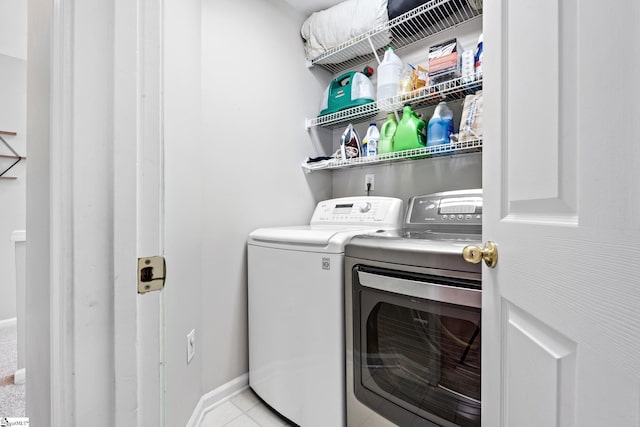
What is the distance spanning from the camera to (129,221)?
1.62 feet

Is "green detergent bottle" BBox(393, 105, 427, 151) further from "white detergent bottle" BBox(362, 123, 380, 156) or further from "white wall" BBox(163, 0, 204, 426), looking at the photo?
"white wall" BBox(163, 0, 204, 426)

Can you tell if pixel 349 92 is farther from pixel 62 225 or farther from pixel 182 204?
pixel 62 225

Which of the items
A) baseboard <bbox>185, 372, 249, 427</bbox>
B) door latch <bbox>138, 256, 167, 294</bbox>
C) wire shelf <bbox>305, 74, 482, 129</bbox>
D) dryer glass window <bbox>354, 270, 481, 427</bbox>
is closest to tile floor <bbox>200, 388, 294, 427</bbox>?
baseboard <bbox>185, 372, 249, 427</bbox>

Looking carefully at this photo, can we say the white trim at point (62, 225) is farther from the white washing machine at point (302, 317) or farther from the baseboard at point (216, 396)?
the baseboard at point (216, 396)

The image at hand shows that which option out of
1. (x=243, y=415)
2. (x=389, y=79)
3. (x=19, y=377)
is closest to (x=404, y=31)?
(x=389, y=79)

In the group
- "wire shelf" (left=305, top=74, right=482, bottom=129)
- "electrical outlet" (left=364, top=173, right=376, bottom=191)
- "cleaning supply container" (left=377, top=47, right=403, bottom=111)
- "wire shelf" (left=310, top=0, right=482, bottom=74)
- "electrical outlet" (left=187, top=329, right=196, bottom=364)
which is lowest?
"electrical outlet" (left=187, top=329, right=196, bottom=364)

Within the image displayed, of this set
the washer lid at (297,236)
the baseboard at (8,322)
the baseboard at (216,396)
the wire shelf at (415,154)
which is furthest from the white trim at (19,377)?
the wire shelf at (415,154)

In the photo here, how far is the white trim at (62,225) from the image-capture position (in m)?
0.46

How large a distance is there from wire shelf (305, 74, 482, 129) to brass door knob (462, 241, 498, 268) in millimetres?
1027

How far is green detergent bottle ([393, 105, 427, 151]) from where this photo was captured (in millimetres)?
1574

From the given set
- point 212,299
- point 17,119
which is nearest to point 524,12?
point 212,299

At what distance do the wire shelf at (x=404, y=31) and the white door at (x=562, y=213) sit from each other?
0.99m

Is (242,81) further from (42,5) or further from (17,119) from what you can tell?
(17,119)

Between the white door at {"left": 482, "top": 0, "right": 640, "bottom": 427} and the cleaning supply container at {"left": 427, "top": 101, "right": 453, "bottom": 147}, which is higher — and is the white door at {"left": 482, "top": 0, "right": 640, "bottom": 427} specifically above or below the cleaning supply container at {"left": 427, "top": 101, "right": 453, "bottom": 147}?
below
